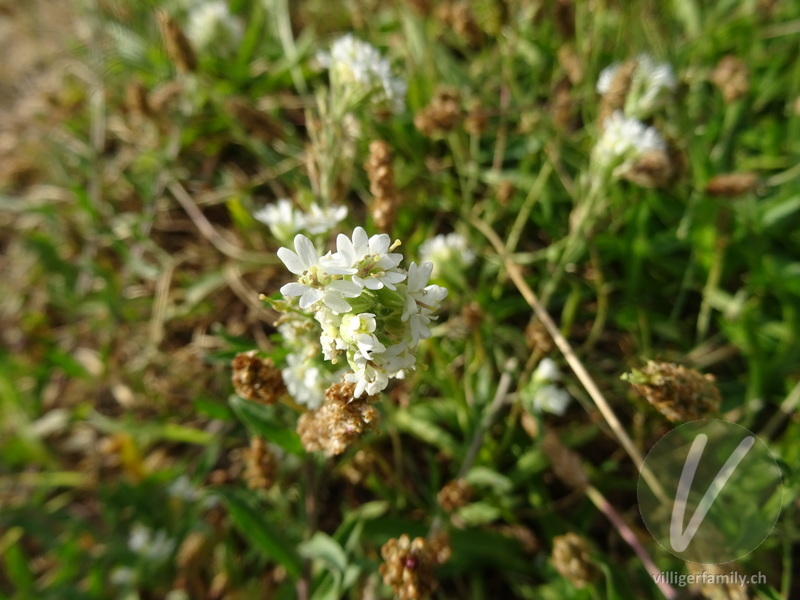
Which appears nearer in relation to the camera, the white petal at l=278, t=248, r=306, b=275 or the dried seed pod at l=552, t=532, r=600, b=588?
the white petal at l=278, t=248, r=306, b=275

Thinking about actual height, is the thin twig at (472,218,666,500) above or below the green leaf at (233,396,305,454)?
below

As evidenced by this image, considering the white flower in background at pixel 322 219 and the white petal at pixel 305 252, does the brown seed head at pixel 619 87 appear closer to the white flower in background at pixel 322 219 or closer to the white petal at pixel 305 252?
the white flower in background at pixel 322 219

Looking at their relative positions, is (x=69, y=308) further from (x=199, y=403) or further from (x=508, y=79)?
(x=508, y=79)

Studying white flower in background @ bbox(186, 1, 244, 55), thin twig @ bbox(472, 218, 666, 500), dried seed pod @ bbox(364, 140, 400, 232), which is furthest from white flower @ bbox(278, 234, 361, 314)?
white flower in background @ bbox(186, 1, 244, 55)

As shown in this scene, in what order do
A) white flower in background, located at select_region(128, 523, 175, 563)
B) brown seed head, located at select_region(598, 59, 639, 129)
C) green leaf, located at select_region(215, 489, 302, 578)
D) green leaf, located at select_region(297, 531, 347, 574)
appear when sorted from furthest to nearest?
white flower in background, located at select_region(128, 523, 175, 563) < brown seed head, located at select_region(598, 59, 639, 129) < green leaf, located at select_region(215, 489, 302, 578) < green leaf, located at select_region(297, 531, 347, 574)

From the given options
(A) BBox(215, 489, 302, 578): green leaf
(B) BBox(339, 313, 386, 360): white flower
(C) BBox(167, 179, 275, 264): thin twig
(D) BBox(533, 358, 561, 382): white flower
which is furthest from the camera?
(C) BBox(167, 179, 275, 264): thin twig

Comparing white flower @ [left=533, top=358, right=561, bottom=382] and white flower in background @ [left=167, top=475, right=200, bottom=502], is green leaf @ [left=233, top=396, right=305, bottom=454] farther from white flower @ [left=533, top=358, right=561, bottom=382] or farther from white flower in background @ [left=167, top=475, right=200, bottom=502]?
white flower in background @ [left=167, top=475, right=200, bottom=502]

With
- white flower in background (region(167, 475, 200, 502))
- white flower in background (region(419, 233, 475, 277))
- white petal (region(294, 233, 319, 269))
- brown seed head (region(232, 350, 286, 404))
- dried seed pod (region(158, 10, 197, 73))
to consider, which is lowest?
white flower in background (region(167, 475, 200, 502))
